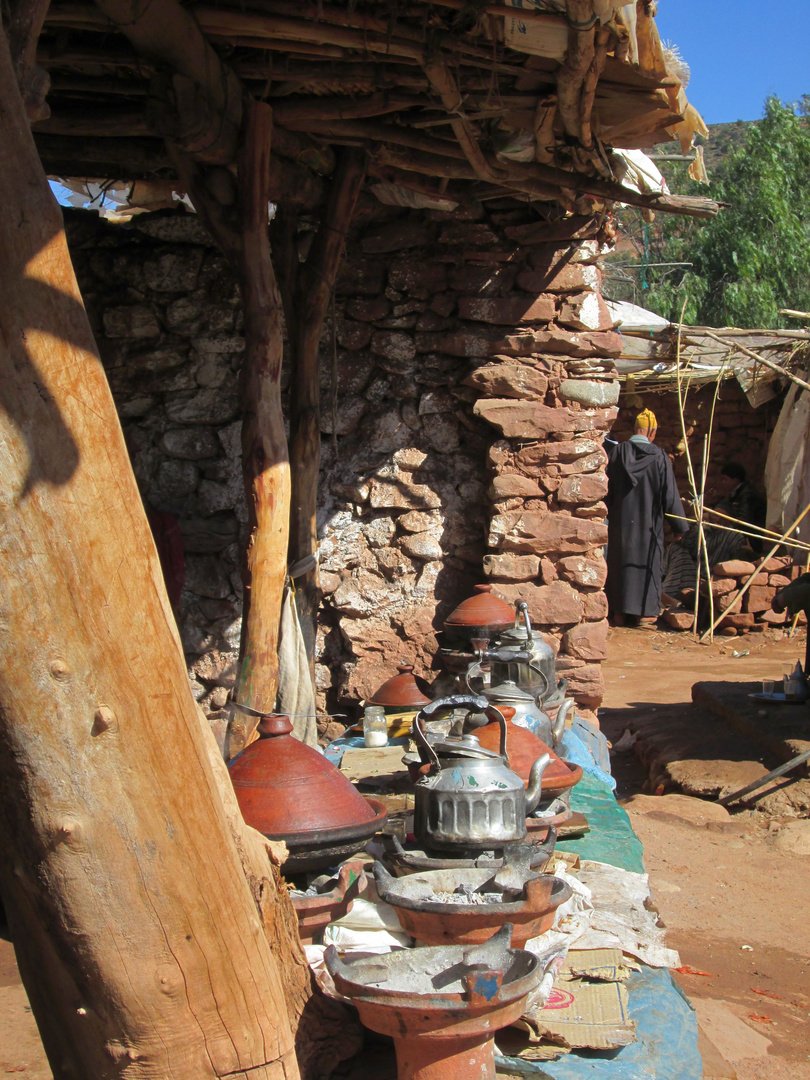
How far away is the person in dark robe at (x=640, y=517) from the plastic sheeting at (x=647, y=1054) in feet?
17.0

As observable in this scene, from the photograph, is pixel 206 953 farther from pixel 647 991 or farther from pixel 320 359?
pixel 320 359

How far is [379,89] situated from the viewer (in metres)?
3.31

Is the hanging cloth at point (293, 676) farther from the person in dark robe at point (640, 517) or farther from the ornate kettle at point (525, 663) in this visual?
the person in dark robe at point (640, 517)

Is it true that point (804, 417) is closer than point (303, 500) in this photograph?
No

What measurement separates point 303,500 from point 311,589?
43cm

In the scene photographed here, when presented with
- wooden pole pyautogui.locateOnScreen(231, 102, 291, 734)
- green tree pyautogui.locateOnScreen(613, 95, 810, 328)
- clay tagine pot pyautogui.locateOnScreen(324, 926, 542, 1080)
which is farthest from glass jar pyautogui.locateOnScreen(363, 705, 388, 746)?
green tree pyautogui.locateOnScreen(613, 95, 810, 328)

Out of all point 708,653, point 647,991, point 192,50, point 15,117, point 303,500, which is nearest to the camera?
point 15,117

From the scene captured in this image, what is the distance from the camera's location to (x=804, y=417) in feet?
24.7

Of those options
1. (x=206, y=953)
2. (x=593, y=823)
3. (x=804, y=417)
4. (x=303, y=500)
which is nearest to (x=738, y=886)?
(x=593, y=823)

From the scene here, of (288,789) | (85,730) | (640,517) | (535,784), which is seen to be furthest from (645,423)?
(85,730)

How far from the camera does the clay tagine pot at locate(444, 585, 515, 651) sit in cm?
379

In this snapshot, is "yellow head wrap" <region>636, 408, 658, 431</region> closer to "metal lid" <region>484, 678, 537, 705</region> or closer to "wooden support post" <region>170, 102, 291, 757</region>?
"wooden support post" <region>170, 102, 291, 757</region>

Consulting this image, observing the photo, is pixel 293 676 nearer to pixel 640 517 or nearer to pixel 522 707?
pixel 522 707

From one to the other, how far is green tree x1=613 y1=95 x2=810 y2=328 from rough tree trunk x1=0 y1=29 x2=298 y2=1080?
1728 centimetres
